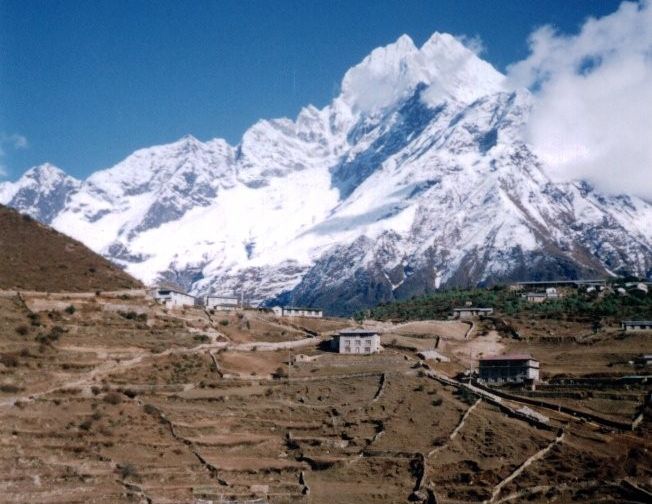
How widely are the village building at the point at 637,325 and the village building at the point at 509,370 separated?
91.1 feet

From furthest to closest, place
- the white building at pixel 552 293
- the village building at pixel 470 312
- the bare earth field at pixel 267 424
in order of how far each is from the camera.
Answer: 1. the white building at pixel 552 293
2. the village building at pixel 470 312
3. the bare earth field at pixel 267 424

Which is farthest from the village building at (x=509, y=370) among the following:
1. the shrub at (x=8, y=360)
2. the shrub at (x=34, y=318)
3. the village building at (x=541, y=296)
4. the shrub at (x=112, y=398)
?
the village building at (x=541, y=296)

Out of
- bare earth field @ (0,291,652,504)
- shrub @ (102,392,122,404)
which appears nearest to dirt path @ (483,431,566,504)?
bare earth field @ (0,291,652,504)

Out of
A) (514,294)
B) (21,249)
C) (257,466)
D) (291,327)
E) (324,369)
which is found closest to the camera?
(257,466)

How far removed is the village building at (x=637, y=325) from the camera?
108 m

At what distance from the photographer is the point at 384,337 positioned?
10931 cm

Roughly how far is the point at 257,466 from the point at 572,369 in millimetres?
39814

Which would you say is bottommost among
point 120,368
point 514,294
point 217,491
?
point 217,491

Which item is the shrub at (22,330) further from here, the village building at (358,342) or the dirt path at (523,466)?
the dirt path at (523,466)

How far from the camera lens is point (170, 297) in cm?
11500

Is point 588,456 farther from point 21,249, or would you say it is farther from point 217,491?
point 21,249

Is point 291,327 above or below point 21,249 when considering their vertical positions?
below

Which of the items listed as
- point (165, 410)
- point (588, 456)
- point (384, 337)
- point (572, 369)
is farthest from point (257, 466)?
point (384, 337)

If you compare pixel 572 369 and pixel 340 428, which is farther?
pixel 572 369
